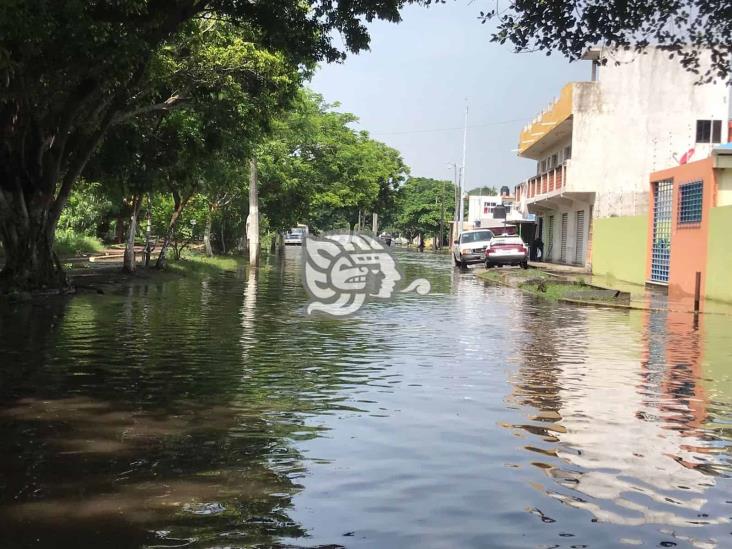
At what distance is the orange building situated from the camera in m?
20.9

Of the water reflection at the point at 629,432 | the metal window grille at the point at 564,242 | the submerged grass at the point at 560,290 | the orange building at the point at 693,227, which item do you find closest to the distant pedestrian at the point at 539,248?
the metal window grille at the point at 564,242

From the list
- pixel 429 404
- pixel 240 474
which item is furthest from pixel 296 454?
pixel 429 404

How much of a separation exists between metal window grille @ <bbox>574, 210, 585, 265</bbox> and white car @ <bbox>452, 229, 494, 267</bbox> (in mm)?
4580

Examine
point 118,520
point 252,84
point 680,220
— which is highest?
point 252,84

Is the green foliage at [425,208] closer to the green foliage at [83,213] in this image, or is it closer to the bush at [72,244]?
the green foliage at [83,213]

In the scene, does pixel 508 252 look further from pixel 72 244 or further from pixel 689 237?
pixel 72 244

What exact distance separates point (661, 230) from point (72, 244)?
2639cm

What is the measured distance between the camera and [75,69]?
13680 millimetres

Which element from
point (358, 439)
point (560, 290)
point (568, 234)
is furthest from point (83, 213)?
point (358, 439)

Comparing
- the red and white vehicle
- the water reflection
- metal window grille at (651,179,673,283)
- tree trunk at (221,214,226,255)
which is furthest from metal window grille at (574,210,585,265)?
the water reflection

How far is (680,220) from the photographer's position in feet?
79.1

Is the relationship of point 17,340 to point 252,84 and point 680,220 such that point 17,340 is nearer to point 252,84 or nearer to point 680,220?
point 252,84

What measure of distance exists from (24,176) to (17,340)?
7.87 meters

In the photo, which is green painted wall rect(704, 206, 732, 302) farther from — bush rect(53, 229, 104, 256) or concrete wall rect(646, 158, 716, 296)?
bush rect(53, 229, 104, 256)
